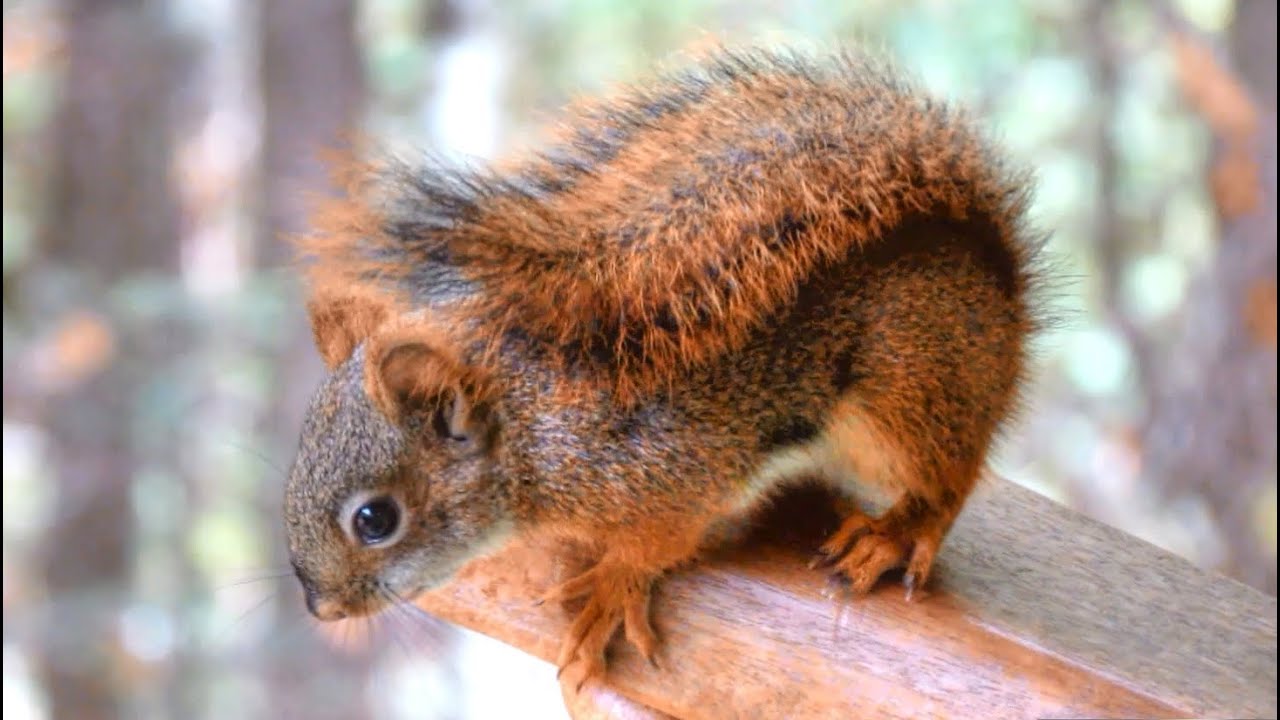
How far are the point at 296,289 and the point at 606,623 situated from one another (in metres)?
1.53

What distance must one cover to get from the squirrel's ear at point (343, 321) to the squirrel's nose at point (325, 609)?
0.94 ft

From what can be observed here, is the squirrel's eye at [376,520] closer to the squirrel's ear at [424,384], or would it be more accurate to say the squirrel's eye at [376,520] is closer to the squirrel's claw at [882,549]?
the squirrel's ear at [424,384]

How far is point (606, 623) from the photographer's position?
5.49ft

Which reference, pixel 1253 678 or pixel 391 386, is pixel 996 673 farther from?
pixel 391 386

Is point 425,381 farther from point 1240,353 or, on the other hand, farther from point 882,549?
point 1240,353

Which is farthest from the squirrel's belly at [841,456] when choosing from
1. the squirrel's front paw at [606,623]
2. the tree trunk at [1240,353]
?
the tree trunk at [1240,353]

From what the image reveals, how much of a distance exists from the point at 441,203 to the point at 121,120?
2.75 meters

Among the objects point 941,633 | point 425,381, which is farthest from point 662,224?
point 941,633

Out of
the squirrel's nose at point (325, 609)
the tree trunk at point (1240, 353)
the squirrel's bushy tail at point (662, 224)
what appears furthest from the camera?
the tree trunk at point (1240, 353)

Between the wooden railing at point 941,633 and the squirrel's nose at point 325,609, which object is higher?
the wooden railing at point 941,633

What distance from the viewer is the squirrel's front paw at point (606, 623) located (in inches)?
64.9

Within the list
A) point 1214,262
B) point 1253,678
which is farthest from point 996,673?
point 1214,262

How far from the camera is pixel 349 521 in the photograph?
65.7 inches

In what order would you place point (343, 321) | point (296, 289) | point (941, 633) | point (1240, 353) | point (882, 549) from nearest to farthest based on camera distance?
point (941, 633) → point (882, 549) → point (343, 321) → point (296, 289) → point (1240, 353)
